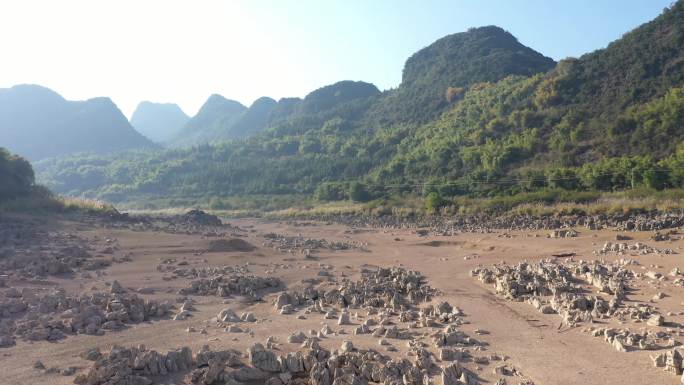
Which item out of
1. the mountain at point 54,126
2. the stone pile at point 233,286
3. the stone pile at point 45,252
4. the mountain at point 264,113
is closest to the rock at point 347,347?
the stone pile at point 233,286

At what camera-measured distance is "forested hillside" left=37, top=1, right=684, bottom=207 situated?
33.0m

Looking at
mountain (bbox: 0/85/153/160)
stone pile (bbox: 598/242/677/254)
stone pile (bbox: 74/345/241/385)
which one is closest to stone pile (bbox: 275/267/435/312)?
stone pile (bbox: 74/345/241/385)

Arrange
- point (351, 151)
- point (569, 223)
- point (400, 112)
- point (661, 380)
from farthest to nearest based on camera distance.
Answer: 1. point (400, 112)
2. point (351, 151)
3. point (569, 223)
4. point (661, 380)

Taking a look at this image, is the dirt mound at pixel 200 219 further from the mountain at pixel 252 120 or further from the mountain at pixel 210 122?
the mountain at pixel 210 122

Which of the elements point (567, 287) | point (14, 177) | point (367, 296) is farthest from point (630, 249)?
point (14, 177)

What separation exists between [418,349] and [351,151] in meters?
63.7

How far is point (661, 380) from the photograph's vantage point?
5.16 meters

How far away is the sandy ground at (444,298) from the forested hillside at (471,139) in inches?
583

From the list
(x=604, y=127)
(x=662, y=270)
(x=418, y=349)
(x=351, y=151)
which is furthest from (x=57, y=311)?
(x=351, y=151)

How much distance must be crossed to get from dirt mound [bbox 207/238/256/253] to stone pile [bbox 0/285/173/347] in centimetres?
754

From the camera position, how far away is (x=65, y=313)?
7.99 meters

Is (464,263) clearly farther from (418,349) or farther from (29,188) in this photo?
(29,188)

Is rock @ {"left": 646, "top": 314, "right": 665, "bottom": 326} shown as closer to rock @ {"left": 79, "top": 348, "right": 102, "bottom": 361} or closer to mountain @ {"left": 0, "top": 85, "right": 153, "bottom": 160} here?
rock @ {"left": 79, "top": 348, "right": 102, "bottom": 361}

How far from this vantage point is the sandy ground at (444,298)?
18.9 feet
